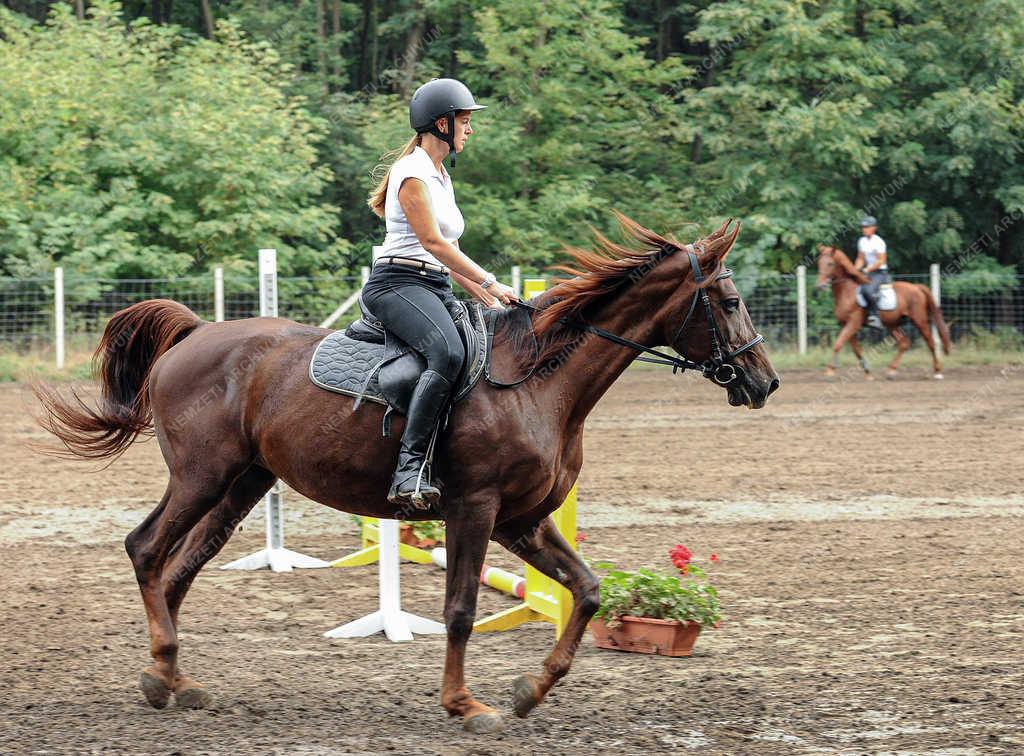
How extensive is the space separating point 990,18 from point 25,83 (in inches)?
783

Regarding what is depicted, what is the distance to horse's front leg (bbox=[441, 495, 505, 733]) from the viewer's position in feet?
17.1

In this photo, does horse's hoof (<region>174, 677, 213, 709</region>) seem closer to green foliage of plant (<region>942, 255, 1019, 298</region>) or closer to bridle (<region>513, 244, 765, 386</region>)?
bridle (<region>513, 244, 765, 386</region>)

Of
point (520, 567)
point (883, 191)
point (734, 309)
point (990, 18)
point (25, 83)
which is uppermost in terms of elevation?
point (990, 18)

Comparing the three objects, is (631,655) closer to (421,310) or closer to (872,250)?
(421,310)

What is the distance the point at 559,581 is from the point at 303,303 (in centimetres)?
1920

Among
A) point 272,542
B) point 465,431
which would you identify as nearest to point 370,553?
point 272,542

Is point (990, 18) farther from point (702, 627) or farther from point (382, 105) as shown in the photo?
point (702, 627)

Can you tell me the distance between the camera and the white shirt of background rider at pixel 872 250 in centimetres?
2145

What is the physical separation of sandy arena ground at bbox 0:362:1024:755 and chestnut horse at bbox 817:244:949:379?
838cm

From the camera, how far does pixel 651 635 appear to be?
6.44 m

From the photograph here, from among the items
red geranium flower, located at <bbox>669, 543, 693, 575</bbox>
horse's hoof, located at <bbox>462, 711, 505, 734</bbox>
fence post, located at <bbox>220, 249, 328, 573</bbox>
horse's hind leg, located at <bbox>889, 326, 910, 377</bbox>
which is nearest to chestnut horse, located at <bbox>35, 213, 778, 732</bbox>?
horse's hoof, located at <bbox>462, 711, 505, 734</bbox>

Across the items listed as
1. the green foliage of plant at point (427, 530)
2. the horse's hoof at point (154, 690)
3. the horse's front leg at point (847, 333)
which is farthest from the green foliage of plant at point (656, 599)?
the horse's front leg at point (847, 333)

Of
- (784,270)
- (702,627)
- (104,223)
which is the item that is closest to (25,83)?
(104,223)

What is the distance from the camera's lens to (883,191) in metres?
26.4
